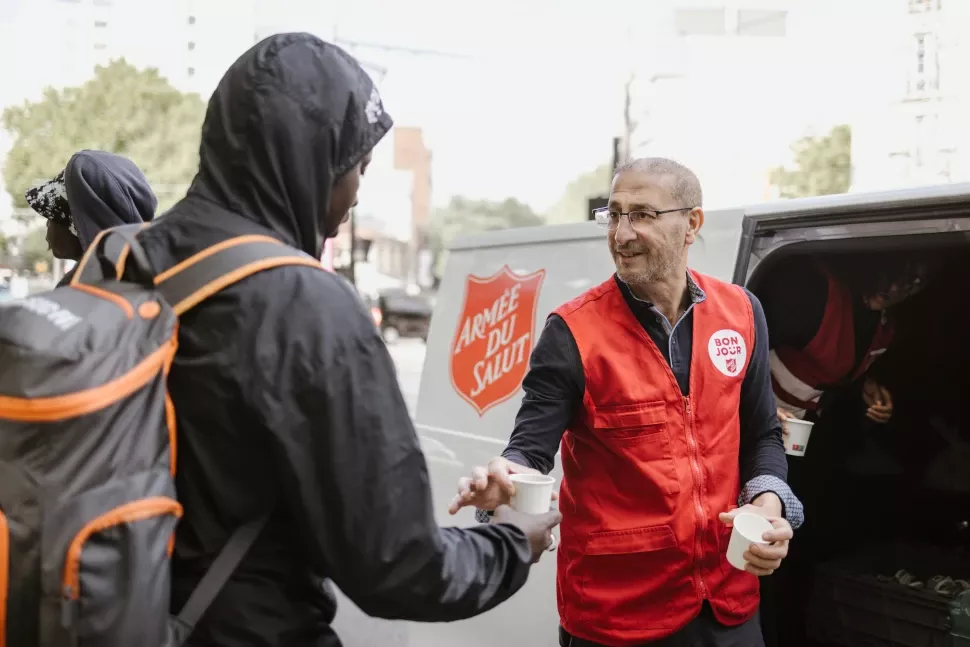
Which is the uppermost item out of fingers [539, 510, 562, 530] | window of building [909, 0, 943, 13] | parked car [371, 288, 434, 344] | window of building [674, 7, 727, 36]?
window of building [909, 0, 943, 13]

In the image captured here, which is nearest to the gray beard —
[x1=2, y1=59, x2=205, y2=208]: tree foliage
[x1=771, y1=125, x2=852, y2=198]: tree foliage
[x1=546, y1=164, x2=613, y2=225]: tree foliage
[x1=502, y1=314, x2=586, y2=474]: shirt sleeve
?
[x1=502, y1=314, x2=586, y2=474]: shirt sleeve

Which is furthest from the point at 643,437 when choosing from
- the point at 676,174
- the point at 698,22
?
the point at 698,22

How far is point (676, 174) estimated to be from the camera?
2.10 metres

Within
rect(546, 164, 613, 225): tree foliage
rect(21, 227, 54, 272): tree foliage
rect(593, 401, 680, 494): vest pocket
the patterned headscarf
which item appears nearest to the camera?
rect(593, 401, 680, 494): vest pocket

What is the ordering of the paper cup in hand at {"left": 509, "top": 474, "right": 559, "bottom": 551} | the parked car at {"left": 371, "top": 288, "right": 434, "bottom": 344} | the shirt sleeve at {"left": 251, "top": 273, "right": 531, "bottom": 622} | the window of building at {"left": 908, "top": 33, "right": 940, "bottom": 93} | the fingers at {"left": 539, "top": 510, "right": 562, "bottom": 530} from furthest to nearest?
the parked car at {"left": 371, "top": 288, "right": 434, "bottom": 344}
the window of building at {"left": 908, "top": 33, "right": 940, "bottom": 93}
the paper cup in hand at {"left": 509, "top": 474, "right": 559, "bottom": 551}
the fingers at {"left": 539, "top": 510, "right": 562, "bottom": 530}
the shirt sleeve at {"left": 251, "top": 273, "right": 531, "bottom": 622}

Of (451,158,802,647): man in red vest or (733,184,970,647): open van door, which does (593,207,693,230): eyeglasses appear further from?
(733,184,970,647): open van door

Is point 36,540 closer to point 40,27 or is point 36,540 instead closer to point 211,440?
point 211,440

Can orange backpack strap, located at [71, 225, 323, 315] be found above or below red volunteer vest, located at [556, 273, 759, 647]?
above

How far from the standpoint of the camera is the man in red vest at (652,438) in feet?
6.32

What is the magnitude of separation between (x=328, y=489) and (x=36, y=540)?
34 cm

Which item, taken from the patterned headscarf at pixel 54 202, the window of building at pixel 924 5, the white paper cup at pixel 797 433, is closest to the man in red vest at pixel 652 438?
the white paper cup at pixel 797 433

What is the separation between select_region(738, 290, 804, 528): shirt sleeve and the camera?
200 cm

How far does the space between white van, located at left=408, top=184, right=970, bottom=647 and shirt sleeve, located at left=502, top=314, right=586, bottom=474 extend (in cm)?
70

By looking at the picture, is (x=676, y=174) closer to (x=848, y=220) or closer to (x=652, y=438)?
(x=848, y=220)
